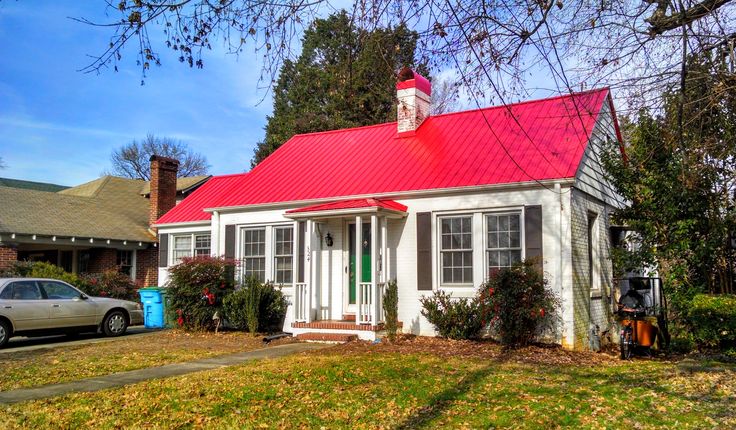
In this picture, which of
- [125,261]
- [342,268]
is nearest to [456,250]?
[342,268]

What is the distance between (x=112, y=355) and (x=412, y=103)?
9.55 metres

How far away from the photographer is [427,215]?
13133 millimetres

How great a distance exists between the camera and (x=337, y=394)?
24.1 ft

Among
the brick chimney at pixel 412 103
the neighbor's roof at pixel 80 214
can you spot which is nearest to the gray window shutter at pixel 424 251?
the brick chimney at pixel 412 103

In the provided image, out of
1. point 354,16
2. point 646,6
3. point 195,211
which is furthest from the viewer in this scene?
point 195,211

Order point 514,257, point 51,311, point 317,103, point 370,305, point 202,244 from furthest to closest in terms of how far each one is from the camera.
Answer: point 317,103, point 202,244, point 51,311, point 370,305, point 514,257

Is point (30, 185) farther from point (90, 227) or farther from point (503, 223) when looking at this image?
point (503, 223)

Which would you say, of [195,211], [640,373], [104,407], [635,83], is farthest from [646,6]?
[195,211]

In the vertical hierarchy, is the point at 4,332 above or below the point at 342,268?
below

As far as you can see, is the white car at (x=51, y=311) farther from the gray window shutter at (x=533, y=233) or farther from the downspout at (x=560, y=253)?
the downspout at (x=560, y=253)

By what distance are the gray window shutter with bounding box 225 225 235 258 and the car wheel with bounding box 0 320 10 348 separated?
504 centimetres

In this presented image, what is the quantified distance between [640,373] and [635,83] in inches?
164

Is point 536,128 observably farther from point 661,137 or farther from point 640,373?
point 640,373

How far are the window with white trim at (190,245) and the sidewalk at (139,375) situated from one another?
22.9 ft
